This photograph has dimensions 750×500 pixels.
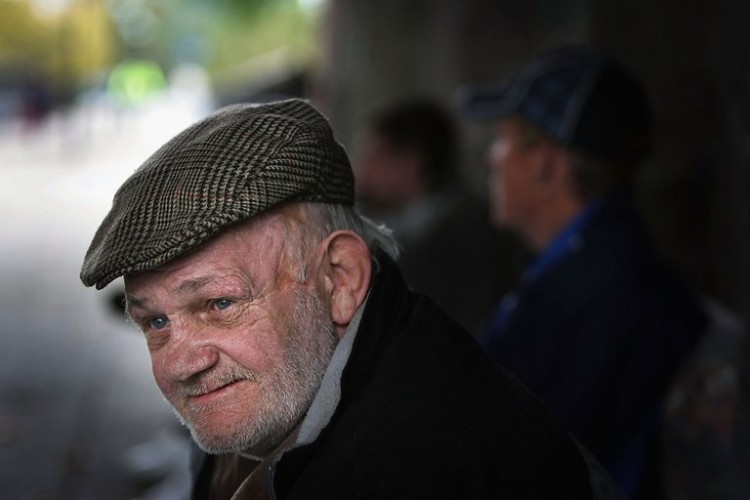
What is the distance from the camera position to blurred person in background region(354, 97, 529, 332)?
454cm

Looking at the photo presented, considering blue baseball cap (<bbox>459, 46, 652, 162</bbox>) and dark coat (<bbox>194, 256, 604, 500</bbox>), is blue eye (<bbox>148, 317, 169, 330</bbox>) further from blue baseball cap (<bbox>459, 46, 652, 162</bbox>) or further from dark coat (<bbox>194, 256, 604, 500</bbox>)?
blue baseball cap (<bbox>459, 46, 652, 162</bbox>)

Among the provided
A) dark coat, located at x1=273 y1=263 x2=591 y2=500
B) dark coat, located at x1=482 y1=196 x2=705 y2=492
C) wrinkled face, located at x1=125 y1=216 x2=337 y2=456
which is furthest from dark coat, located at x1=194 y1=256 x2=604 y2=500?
dark coat, located at x1=482 y1=196 x2=705 y2=492

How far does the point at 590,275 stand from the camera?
2822 millimetres

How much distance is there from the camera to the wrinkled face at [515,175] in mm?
3186

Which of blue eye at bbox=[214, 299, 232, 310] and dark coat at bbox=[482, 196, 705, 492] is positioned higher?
blue eye at bbox=[214, 299, 232, 310]

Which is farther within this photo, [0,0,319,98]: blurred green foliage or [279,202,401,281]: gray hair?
[0,0,319,98]: blurred green foliage

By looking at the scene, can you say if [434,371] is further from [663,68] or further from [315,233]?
[663,68]

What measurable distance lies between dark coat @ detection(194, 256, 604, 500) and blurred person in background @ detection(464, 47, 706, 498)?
3.13 feet

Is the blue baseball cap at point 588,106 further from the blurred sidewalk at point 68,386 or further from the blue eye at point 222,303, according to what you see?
the blue eye at point 222,303

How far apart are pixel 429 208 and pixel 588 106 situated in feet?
5.49

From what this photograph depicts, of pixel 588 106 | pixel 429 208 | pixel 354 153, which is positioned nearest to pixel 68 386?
pixel 354 153

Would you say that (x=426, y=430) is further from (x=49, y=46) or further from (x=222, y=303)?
(x=49, y=46)

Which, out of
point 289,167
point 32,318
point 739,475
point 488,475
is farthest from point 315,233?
point 32,318

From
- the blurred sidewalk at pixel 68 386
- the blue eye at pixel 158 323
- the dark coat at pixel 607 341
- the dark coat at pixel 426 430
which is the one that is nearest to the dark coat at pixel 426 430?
the dark coat at pixel 426 430
